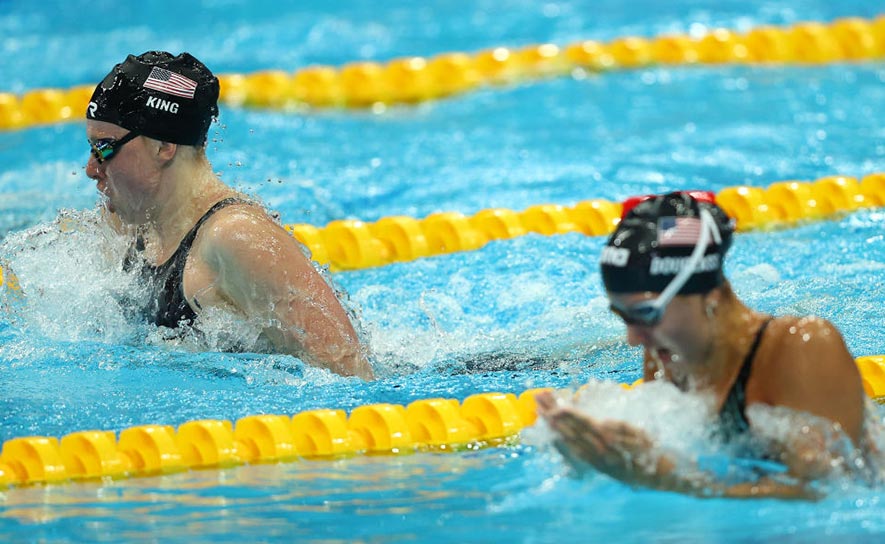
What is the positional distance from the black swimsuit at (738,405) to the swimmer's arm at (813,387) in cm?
5

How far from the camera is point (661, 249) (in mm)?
2619

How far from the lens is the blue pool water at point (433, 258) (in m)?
3.02

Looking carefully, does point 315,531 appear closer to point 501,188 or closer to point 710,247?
point 710,247

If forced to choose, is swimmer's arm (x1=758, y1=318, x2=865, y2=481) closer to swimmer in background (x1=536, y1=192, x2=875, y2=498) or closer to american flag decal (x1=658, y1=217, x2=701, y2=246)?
swimmer in background (x1=536, y1=192, x2=875, y2=498)

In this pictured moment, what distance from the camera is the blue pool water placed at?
3.02m

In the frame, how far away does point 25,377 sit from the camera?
4.03 meters

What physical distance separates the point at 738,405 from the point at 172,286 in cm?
174

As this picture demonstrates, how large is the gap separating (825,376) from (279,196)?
13.9 feet

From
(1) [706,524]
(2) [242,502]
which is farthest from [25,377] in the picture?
(1) [706,524]

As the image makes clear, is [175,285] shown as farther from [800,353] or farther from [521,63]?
[521,63]

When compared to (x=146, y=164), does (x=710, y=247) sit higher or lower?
lower

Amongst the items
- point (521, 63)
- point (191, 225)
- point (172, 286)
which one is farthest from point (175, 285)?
point (521, 63)

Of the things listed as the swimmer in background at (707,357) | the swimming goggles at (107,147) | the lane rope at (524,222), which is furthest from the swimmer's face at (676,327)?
the lane rope at (524,222)

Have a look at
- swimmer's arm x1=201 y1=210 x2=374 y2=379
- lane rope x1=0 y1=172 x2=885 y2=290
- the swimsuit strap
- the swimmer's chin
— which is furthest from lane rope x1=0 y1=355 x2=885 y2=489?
lane rope x1=0 y1=172 x2=885 y2=290
